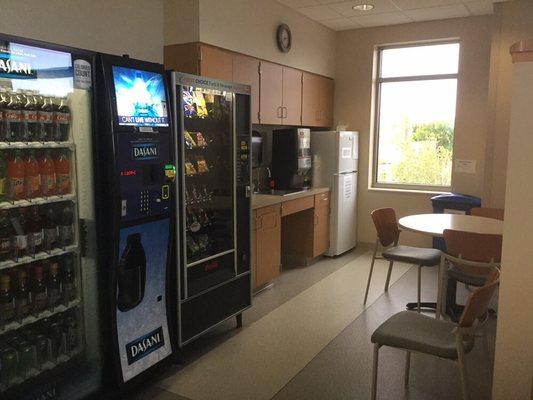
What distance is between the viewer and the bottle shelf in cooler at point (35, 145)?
2.10m

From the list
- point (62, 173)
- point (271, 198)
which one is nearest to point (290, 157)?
point (271, 198)

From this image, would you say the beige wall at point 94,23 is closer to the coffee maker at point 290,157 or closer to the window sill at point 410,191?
the coffee maker at point 290,157

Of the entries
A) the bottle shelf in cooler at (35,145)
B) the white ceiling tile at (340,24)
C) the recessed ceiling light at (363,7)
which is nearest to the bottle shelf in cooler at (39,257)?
the bottle shelf in cooler at (35,145)

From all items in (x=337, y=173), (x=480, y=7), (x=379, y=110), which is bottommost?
(x=337, y=173)

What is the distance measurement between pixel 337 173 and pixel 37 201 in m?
3.75

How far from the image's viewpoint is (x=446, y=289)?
377cm

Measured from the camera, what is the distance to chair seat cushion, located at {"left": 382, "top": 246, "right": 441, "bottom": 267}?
12.4ft

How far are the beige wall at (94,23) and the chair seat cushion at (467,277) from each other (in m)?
2.89

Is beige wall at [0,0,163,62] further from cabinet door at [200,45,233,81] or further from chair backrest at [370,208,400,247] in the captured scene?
chair backrest at [370,208,400,247]

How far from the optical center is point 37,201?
2.23 meters

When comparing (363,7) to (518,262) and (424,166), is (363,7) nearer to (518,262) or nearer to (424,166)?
(424,166)

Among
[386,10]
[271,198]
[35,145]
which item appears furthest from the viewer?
[386,10]

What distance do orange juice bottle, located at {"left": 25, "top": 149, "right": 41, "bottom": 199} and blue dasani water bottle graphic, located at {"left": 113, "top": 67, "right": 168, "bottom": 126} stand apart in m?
0.46

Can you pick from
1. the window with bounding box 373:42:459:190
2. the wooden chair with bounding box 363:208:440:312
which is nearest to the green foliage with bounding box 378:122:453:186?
the window with bounding box 373:42:459:190
